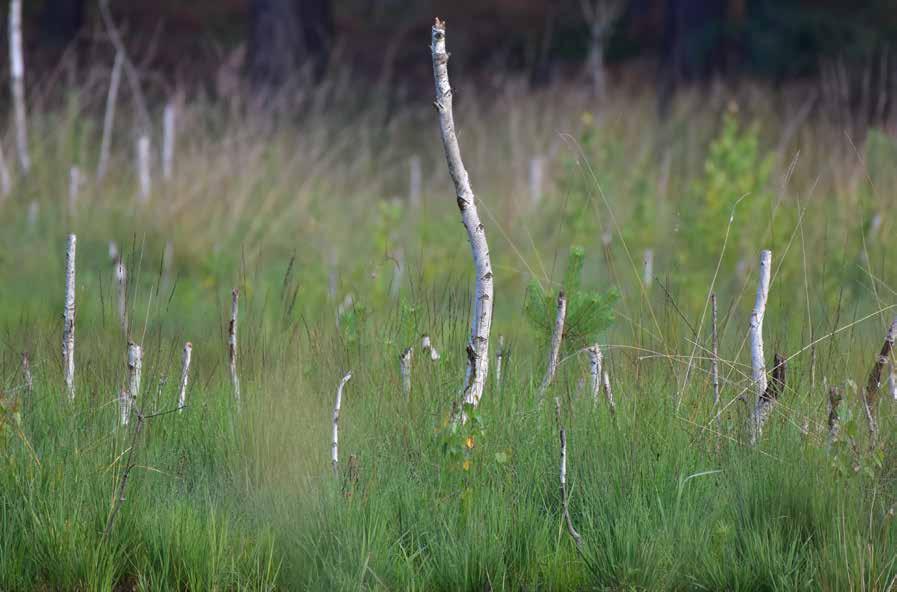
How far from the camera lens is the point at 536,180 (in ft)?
30.5

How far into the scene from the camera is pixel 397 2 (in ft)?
84.1

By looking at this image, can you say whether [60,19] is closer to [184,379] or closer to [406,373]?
[184,379]

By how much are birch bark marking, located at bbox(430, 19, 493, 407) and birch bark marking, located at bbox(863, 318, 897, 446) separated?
1.05 m

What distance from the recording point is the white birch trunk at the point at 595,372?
3396mm

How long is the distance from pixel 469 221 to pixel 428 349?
593 millimetres

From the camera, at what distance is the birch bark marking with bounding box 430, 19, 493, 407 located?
3086 millimetres

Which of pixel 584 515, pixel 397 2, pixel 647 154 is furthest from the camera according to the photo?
pixel 397 2

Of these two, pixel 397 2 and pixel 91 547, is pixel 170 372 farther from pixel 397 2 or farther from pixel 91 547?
pixel 397 2

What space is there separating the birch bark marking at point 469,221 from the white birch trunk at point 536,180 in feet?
19.1

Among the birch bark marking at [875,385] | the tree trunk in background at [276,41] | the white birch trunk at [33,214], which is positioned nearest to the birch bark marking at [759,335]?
the birch bark marking at [875,385]

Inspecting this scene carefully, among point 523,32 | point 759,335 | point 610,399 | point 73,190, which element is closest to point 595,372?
point 610,399

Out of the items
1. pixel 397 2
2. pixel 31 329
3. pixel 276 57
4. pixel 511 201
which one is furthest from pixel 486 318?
pixel 397 2

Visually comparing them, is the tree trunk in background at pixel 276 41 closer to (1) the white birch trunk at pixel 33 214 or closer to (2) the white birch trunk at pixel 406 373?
(1) the white birch trunk at pixel 33 214

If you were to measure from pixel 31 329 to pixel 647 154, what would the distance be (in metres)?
7.07
